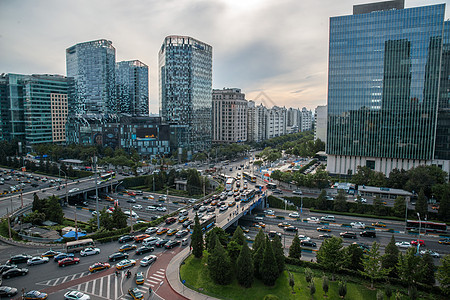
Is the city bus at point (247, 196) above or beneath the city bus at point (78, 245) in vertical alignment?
above

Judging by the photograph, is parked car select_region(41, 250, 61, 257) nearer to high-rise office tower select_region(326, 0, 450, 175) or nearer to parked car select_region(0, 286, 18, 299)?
parked car select_region(0, 286, 18, 299)

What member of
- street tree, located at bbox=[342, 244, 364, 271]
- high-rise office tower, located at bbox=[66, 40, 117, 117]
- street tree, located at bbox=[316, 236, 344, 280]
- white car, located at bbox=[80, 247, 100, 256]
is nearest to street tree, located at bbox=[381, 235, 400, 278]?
street tree, located at bbox=[342, 244, 364, 271]

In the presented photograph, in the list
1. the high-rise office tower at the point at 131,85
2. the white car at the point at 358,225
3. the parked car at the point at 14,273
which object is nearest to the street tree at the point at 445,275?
the white car at the point at 358,225

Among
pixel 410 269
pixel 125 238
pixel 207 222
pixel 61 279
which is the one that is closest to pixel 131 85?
pixel 207 222

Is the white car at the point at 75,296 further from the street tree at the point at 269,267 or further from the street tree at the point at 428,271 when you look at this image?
the street tree at the point at 428,271

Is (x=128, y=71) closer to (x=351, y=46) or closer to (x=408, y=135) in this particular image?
(x=351, y=46)

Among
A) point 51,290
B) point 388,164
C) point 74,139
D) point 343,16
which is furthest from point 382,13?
point 74,139
